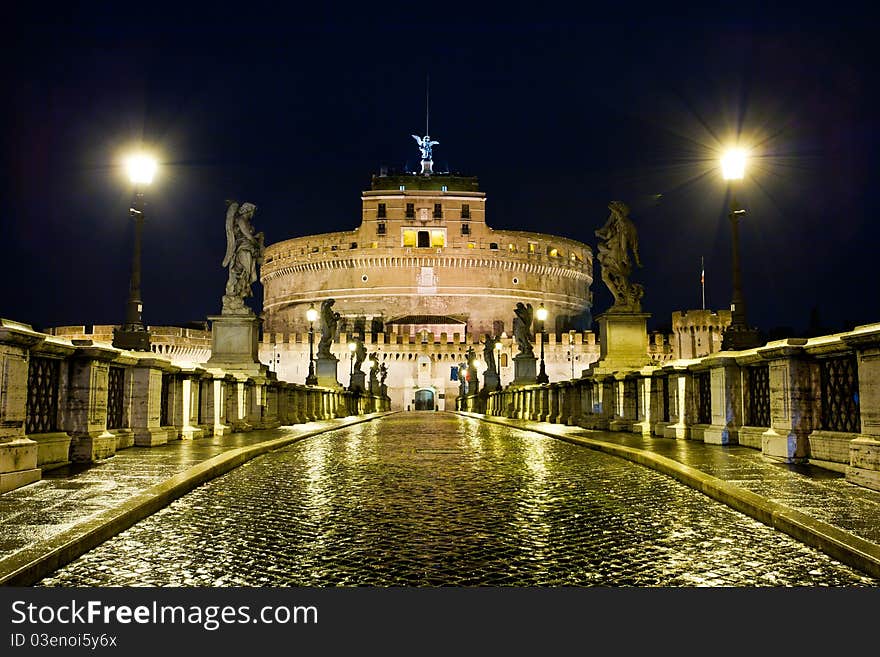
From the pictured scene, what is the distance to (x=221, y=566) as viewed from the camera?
3.84 m

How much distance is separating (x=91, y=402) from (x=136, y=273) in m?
5.31

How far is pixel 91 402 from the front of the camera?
314 inches

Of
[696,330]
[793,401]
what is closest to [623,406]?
[793,401]

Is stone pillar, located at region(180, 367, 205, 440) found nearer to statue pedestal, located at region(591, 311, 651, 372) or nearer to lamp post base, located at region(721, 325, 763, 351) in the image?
lamp post base, located at region(721, 325, 763, 351)

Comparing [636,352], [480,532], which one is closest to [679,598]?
[480,532]

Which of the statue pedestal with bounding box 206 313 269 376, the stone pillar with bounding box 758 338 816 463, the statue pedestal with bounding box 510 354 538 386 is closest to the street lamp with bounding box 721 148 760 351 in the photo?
the stone pillar with bounding box 758 338 816 463

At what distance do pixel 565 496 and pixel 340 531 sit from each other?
2136 mm

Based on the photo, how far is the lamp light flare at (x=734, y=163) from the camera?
1363 cm

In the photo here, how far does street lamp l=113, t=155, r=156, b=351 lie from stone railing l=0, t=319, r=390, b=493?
104 centimetres

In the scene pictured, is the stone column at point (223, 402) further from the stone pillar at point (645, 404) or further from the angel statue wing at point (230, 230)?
the stone pillar at point (645, 404)

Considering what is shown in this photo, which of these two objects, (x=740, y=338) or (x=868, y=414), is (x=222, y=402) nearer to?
(x=740, y=338)

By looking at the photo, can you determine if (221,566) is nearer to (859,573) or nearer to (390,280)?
(859,573)

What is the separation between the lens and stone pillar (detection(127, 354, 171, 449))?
392 inches

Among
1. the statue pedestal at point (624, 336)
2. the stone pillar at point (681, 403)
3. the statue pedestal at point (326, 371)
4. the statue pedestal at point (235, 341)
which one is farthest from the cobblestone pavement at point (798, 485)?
the statue pedestal at point (326, 371)
